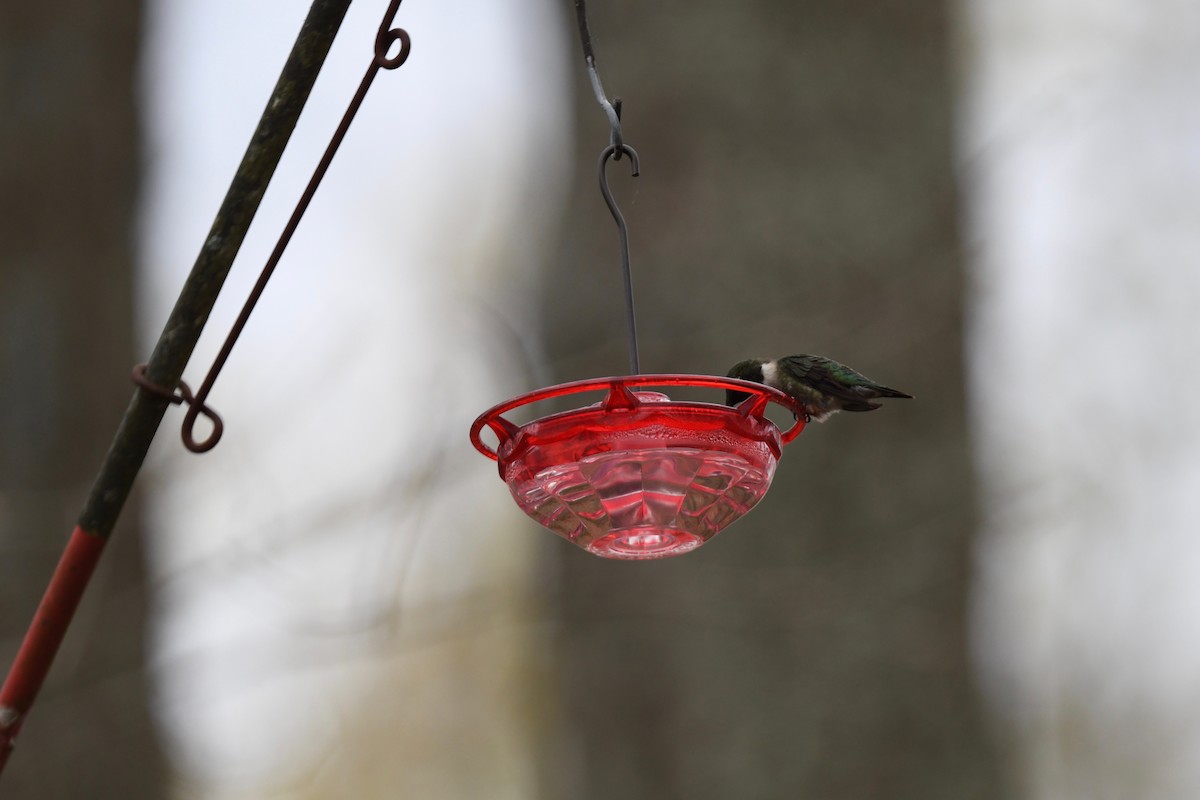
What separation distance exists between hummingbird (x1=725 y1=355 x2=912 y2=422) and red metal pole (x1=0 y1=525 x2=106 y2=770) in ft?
3.72

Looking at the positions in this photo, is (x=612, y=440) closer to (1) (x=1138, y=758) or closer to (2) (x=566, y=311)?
(2) (x=566, y=311)

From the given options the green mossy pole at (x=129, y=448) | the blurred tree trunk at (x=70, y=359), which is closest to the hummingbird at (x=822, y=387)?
the green mossy pole at (x=129, y=448)

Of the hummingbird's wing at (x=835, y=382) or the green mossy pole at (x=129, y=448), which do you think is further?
the hummingbird's wing at (x=835, y=382)

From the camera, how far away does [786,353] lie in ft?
12.6

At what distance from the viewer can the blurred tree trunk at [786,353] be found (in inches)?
151

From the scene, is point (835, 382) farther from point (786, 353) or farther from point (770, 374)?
point (786, 353)

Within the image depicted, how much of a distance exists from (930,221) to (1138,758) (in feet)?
7.53

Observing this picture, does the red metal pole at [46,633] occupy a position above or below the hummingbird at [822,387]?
below

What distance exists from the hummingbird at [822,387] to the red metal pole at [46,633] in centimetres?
114

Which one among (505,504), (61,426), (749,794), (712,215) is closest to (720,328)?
(712,215)

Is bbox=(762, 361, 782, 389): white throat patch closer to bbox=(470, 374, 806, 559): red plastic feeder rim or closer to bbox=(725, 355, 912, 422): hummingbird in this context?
bbox=(725, 355, 912, 422): hummingbird

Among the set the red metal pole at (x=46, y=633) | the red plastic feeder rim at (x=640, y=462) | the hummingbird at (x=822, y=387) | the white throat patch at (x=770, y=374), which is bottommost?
the red metal pole at (x=46, y=633)

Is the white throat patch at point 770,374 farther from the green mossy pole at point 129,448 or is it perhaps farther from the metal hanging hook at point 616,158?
the green mossy pole at point 129,448

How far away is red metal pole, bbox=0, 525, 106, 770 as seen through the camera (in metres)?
1.43
